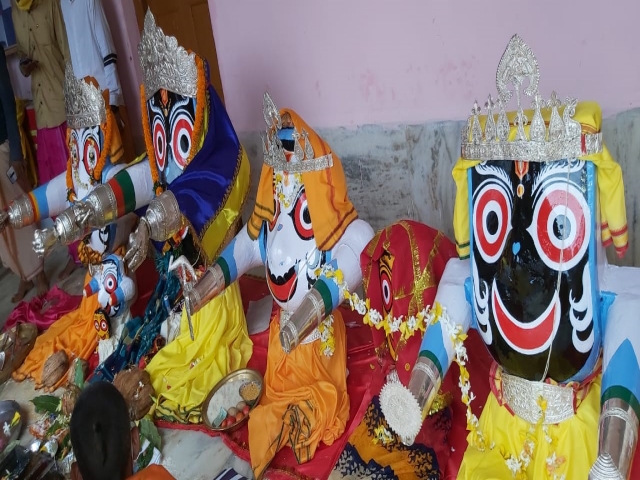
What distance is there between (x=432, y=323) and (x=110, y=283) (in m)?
1.44

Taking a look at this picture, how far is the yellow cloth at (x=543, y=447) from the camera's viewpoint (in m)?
1.13

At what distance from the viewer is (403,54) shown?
2158 mm

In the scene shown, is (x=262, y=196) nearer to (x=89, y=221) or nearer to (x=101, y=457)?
(x=89, y=221)

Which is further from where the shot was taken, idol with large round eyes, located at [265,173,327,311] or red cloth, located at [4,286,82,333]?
red cloth, located at [4,286,82,333]

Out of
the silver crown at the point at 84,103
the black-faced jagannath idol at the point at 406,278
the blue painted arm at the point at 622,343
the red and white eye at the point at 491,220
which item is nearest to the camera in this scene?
the blue painted arm at the point at 622,343

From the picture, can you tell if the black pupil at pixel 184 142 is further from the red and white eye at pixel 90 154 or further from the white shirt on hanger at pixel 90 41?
the white shirt on hanger at pixel 90 41

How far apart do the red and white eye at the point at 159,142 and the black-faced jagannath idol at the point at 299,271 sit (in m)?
0.41

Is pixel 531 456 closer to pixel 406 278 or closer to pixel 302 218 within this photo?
pixel 406 278

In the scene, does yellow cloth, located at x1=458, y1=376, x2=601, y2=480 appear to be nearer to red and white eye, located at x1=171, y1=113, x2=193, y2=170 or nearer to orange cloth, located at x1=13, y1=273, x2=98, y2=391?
red and white eye, located at x1=171, y1=113, x2=193, y2=170

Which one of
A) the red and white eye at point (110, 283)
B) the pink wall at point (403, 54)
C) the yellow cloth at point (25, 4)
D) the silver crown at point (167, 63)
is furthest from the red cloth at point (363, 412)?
the yellow cloth at point (25, 4)

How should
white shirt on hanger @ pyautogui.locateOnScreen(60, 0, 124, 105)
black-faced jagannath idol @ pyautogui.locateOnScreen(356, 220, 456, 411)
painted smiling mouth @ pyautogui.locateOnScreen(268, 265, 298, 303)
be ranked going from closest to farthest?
black-faced jagannath idol @ pyautogui.locateOnScreen(356, 220, 456, 411)
painted smiling mouth @ pyautogui.locateOnScreen(268, 265, 298, 303)
white shirt on hanger @ pyautogui.locateOnScreen(60, 0, 124, 105)

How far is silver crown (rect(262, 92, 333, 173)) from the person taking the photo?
1.52 meters

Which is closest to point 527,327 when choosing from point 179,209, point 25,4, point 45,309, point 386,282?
point 386,282

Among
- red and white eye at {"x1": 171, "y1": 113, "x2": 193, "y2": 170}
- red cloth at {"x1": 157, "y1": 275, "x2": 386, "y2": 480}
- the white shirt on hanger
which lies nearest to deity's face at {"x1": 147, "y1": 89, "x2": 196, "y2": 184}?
red and white eye at {"x1": 171, "y1": 113, "x2": 193, "y2": 170}
